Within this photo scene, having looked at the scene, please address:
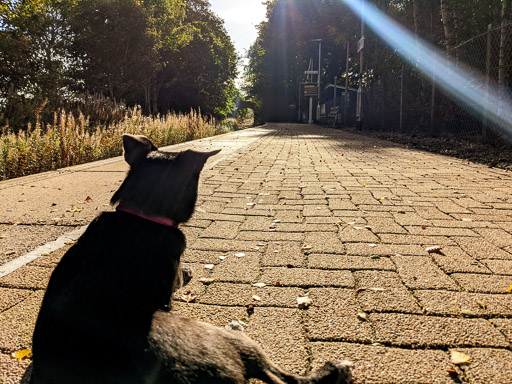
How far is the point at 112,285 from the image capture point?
150 cm

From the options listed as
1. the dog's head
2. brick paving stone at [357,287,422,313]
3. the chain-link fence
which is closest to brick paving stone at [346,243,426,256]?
brick paving stone at [357,287,422,313]

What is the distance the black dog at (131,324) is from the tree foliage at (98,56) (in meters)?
9.34

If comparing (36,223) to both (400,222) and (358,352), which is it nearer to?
(358,352)

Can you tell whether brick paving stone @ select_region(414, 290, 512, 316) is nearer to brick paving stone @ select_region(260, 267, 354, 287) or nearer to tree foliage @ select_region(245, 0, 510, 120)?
brick paving stone @ select_region(260, 267, 354, 287)

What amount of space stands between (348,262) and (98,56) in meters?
26.3

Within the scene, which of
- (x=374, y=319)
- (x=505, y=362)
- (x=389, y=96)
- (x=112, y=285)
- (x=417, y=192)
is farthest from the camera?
(x=389, y=96)

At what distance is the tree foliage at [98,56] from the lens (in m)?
16.0

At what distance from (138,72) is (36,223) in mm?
25541

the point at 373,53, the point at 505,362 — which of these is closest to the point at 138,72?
the point at 373,53

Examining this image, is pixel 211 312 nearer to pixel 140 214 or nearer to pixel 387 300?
pixel 140 214

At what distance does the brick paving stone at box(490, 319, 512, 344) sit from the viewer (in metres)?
1.93

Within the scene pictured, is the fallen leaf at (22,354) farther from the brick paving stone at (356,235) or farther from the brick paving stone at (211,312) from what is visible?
the brick paving stone at (356,235)

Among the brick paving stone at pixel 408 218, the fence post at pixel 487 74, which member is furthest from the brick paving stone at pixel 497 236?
the fence post at pixel 487 74

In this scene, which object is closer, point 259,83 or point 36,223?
point 36,223
